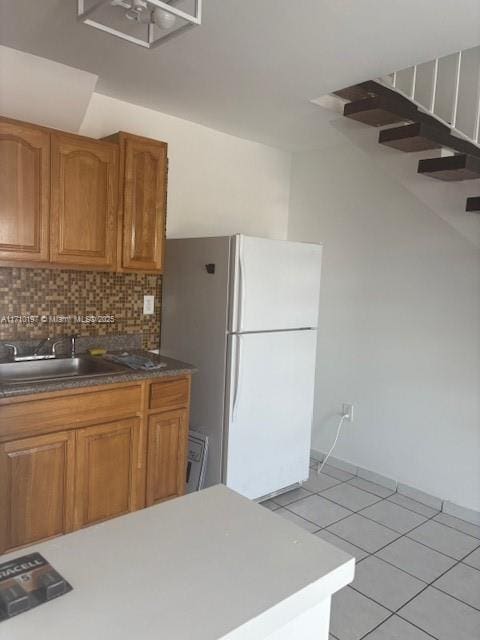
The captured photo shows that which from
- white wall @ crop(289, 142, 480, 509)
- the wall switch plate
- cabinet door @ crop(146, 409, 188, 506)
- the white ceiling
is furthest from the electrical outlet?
the white ceiling

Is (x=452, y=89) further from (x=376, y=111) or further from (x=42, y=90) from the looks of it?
(x=42, y=90)

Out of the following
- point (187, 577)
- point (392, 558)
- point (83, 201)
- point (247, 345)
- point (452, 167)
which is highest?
point (452, 167)

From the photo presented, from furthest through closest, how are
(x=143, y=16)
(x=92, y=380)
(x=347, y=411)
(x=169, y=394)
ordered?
1. (x=347, y=411)
2. (x=169, y=394)
3. (x=92, y=380)
4. (x=143, y=16)

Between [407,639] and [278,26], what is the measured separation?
251cm

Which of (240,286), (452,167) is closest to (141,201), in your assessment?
(240,286)

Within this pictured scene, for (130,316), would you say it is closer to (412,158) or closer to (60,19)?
(60,19)

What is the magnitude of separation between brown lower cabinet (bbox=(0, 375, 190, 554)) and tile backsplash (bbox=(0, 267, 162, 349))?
0.64 m

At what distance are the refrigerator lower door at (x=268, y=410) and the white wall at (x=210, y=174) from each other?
1.03m

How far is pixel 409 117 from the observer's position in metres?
2.57

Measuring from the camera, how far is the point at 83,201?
246 cm

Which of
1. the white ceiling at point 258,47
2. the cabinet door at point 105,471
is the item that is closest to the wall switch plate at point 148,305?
the cabinet door at point 105,471

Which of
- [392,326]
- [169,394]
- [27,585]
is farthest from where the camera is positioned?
[392,326]

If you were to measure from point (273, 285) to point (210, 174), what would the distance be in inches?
42.1

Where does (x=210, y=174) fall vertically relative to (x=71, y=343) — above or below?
above
